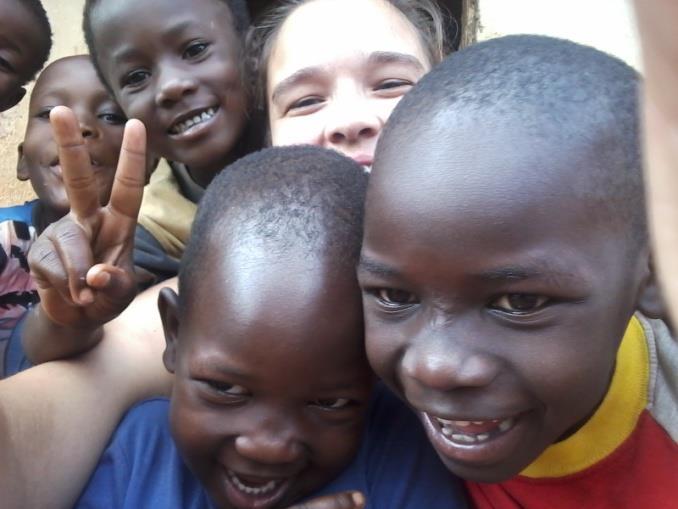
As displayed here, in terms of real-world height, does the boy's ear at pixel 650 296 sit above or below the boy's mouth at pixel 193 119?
above

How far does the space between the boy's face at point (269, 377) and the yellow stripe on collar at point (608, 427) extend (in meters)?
0.34

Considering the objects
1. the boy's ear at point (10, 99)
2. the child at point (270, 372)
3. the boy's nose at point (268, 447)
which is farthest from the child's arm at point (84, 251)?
the boy's ear at point (10, 99)

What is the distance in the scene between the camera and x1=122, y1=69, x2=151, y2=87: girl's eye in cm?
242

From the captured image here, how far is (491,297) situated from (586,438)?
40 cm

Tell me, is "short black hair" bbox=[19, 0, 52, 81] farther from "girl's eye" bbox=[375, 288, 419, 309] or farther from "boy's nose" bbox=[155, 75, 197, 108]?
"girl's eye" bbox=[375, 288, 419, 309]

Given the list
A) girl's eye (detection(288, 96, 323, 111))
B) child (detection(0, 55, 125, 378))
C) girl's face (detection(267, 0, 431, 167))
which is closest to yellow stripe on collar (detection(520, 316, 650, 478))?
girl's face (detection(267, 0, 431, 167))

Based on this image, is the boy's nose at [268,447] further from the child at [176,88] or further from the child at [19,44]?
the child at [19,44]

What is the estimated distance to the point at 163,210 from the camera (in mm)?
2395

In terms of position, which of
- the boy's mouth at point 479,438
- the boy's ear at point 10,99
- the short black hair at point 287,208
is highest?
the short black hair at point 287,208

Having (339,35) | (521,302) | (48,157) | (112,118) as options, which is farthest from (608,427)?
(48,157)

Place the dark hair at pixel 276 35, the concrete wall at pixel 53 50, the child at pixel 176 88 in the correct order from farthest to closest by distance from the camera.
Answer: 1. the concrete wall at pixel 53 50
2. the child at pixel 176 88
3. the dark hair at pixel 276 35

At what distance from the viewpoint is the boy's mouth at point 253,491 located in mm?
1374

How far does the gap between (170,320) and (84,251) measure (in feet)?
0.67

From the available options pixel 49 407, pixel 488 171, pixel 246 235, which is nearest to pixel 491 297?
pixel 488 171
